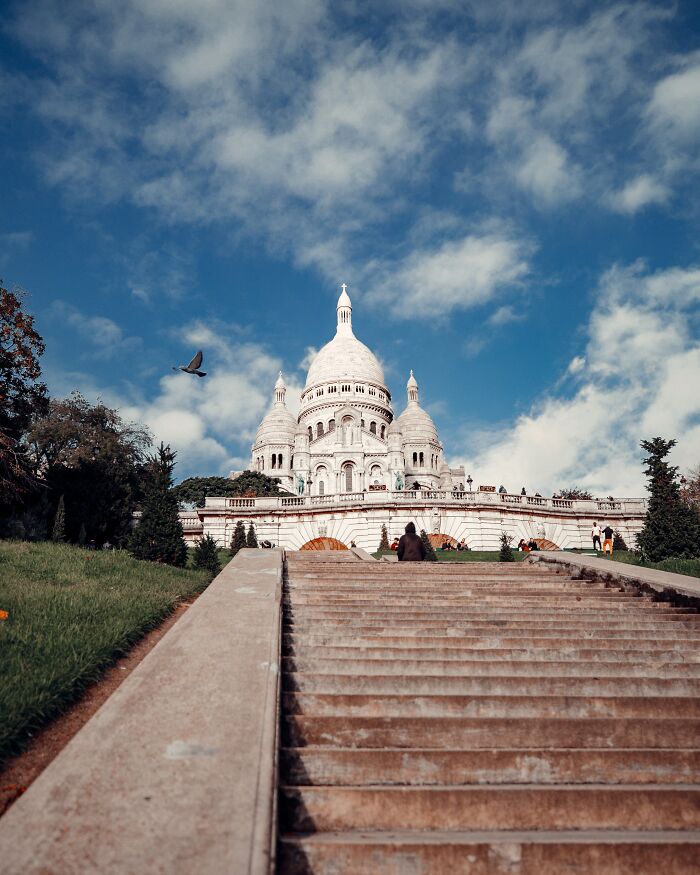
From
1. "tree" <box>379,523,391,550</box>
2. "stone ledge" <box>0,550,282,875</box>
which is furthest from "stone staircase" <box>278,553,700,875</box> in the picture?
"tree" <box>379,523,391,550</box>

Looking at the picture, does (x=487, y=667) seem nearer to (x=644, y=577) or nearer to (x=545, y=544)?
(x=644, y=577)

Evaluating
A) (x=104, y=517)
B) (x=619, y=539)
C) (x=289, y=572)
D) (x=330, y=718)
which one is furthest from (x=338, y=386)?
(x=330, y=718)

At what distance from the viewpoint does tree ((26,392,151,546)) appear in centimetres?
2072

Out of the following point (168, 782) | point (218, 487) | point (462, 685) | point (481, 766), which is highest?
point (218, 487)

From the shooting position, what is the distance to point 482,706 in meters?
4.84

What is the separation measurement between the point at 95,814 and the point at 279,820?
3.54 feet

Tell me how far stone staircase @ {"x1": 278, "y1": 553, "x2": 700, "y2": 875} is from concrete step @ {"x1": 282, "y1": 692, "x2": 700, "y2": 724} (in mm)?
11

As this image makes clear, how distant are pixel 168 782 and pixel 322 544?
29596 mm

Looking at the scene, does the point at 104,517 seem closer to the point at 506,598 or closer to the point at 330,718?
the point at 506,598

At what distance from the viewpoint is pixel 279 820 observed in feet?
11.4

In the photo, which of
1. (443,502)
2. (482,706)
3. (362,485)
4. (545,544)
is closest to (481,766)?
(482,706)

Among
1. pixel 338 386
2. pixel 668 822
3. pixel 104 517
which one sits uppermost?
pixel 338 386

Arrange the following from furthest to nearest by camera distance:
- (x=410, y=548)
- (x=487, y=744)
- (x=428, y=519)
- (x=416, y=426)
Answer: (x=416, y=426) → (x=428, y=519) → (x=410, y=548) → (x=487, y=744)

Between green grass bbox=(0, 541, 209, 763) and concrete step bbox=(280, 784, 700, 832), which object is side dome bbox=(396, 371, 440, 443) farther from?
concrete step bbox=(280, 784, 700, 832)
